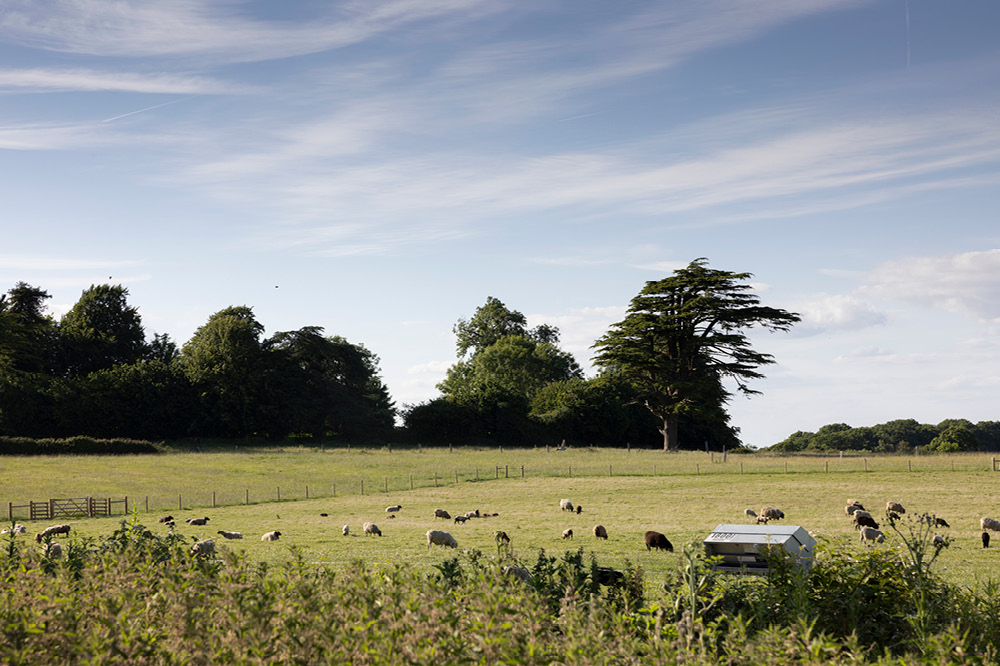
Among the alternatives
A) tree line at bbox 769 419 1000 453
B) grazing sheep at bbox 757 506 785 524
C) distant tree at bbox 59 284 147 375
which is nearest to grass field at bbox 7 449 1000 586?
grazing sheep at bbox 757 506 785 524

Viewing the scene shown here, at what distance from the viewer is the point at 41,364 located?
8694 cm

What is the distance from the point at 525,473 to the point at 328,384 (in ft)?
132

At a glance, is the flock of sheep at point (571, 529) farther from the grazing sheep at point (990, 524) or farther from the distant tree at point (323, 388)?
the distant tree at point (323, 388)

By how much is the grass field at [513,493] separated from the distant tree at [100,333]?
29044 millimetres

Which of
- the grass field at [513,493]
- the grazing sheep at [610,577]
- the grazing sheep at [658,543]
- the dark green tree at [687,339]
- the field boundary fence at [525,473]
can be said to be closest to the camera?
the grazing sheep at [610,577]

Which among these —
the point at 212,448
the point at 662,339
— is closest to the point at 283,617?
the point at 662,339

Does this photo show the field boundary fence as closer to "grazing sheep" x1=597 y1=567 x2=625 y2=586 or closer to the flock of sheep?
the flock of sheep

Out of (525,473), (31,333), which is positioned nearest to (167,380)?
(31,333)

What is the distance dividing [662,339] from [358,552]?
5169 centimetres

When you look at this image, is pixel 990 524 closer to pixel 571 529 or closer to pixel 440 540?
pixel 571 529

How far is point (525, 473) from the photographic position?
187 feet

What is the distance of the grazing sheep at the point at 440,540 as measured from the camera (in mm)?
26652

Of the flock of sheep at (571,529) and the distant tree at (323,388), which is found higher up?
the distant tree at (323,388)

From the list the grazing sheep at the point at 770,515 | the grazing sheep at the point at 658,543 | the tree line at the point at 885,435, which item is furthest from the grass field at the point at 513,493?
the tree line at the point at 885,435
